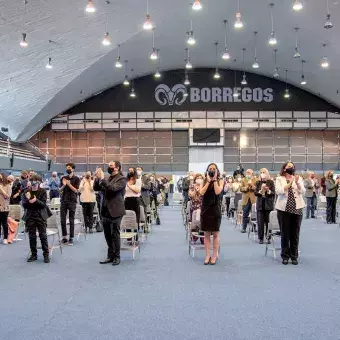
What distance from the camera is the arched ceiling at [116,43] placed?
51.5 feet

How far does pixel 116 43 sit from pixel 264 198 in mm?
13362

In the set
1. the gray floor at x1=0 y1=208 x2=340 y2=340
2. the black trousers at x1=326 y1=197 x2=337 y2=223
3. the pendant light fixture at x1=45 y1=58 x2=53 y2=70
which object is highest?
the pendant light fixture at x1=45 y1=58 x2=53 y2=70

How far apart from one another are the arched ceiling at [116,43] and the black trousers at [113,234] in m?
9.51

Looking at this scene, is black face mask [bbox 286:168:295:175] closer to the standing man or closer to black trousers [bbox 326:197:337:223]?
the standing man

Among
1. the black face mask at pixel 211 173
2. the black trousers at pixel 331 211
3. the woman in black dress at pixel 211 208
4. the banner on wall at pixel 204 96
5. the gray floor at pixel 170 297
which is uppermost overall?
the banner on wall at pixel 204 96

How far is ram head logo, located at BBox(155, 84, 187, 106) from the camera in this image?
29078 millimetres

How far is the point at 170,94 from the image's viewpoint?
2914 cm

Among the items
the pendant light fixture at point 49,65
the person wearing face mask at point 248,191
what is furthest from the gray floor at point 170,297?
the pendant light fixture at point 49,65

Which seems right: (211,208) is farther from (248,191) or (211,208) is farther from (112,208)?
(248,191)

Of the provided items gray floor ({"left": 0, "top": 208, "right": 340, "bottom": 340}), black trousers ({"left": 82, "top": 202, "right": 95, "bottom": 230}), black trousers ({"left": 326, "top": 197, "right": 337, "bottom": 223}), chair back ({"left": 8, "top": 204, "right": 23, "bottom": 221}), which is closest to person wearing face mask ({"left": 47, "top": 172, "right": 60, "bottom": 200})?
black trousers ({"left": 82, "top": 202, "right": 95, "bottom": 230})

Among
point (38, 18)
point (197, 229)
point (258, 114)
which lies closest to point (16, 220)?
point (197, 229)

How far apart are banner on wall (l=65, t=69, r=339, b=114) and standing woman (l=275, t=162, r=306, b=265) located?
74.4 feet

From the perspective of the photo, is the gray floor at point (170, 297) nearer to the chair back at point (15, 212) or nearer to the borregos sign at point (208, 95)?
the chair back at point (15, 212)

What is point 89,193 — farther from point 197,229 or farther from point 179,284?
point 179,284
